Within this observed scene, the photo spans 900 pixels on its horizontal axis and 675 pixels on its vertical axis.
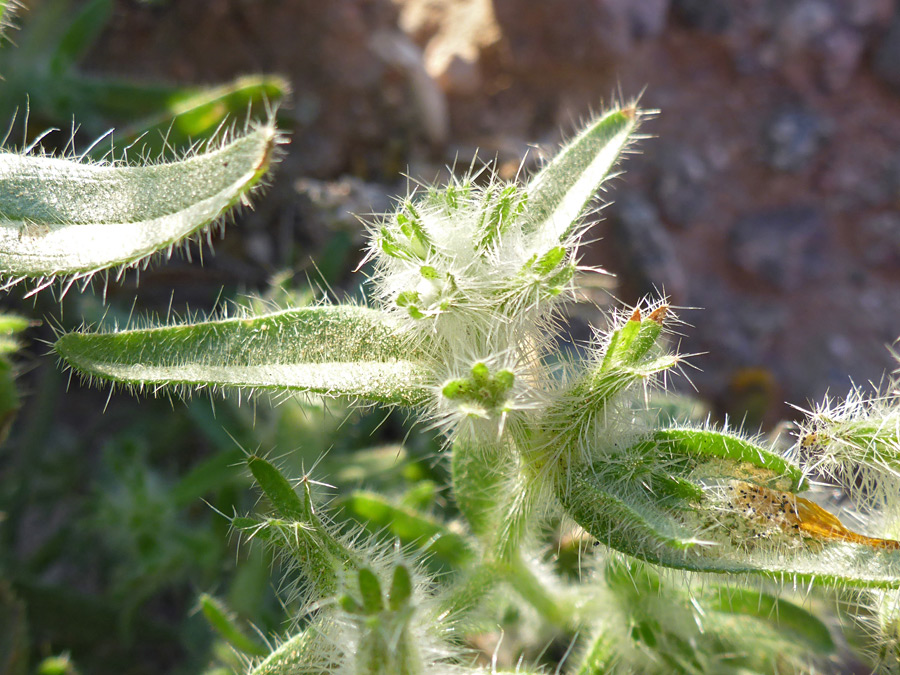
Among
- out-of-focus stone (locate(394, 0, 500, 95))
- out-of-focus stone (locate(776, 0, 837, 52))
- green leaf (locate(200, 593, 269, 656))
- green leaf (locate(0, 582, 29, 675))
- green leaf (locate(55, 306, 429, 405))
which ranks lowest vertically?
green leaf (locate(0, 582, 29, 675))

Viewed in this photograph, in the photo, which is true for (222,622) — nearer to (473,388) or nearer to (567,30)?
(473,388)

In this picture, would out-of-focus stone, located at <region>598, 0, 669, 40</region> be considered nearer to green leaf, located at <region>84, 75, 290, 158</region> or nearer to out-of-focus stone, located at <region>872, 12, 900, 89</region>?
out-of-focus stone, located at <region>872, 12, 900, 89</region>

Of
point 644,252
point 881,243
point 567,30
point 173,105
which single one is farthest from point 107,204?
point 881,243

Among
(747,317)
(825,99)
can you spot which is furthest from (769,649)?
(825,99)

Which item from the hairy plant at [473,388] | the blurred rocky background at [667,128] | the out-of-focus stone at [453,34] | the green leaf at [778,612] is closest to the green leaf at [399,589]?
the hairy plant at [473,388]

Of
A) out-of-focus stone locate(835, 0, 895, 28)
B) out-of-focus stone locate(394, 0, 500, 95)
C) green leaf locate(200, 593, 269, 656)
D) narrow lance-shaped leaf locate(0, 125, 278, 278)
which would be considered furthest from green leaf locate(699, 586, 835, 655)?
out-of-focus stone locate(835, 0, 895, 28)

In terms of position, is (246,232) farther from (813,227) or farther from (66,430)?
(813,227)

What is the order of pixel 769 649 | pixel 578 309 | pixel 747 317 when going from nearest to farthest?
pixel 769 649, pixel 578 309, pixel 747 317
